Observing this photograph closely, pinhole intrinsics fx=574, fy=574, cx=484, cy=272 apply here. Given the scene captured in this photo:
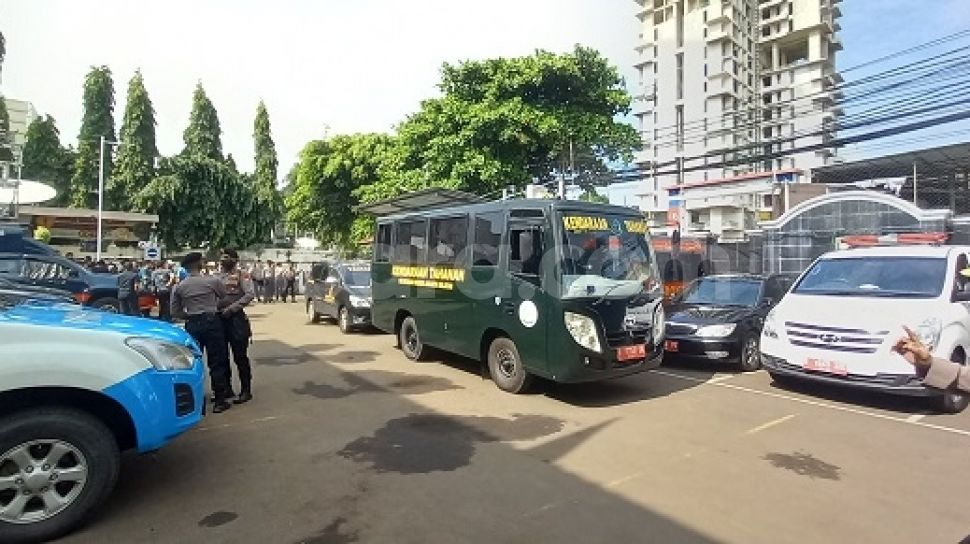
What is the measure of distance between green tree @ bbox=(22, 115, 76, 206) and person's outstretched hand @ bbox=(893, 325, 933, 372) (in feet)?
148

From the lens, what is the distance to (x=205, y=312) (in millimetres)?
6293

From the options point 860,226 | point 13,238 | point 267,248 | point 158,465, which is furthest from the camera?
point 267,248

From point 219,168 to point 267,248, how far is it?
11296 mm

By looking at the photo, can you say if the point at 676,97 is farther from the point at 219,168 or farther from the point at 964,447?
the point at 964,447

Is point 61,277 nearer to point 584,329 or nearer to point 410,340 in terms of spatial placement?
point 410,340

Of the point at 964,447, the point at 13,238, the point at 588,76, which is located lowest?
the point at 964,447

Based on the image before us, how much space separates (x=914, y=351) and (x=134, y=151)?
3673 centimetres

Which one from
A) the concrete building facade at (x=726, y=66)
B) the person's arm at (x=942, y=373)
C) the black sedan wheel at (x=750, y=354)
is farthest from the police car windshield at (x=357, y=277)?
the concrete building facade at (x=726, y=66)

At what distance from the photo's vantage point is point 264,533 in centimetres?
357

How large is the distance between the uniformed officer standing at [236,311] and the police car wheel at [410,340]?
307 centimetres

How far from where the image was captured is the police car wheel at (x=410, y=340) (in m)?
9.47

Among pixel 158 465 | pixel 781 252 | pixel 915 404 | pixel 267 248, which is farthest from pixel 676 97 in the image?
pixel 158 465

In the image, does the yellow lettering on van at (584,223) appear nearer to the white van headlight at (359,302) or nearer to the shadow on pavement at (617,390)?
the shadow on pavement at (617,390)

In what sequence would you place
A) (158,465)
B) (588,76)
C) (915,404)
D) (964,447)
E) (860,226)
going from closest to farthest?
(158,465) → (964,447) → (915,404) → (860,226) → (588,76)
